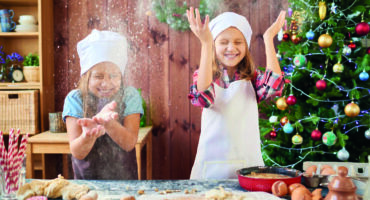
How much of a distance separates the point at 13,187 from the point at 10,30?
0.82 m

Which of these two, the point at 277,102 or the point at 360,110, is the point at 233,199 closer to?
the point at 277,102

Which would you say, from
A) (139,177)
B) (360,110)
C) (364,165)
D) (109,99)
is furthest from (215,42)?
(360,110)

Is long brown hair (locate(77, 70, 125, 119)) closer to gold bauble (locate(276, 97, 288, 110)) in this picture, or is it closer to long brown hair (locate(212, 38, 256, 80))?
long brown hair (locate(212, 38, 256, 80))

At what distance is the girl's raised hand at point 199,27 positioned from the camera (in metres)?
1.61

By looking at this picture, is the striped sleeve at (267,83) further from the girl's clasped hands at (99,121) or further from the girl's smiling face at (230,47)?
the girl's clasped hands at (99,121)

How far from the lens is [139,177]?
165cm

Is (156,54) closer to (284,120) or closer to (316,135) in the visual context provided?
(284,120)

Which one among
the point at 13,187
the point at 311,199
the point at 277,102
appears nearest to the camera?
the point at 311,199

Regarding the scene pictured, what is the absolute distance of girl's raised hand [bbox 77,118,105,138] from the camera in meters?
1.59

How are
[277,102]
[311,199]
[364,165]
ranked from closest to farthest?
[311,199] < [364,165] < [277,102]

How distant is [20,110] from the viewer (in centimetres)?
167

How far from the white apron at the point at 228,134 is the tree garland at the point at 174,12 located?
316 mm

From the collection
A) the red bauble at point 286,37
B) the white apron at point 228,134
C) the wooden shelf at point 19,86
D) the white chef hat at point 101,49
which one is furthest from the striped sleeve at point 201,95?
the wooden shelf at point 19,86

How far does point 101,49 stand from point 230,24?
0.58 metres
